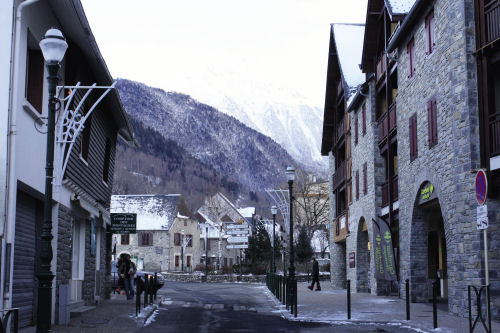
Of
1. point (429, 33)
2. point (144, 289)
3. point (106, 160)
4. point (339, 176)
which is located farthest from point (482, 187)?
point (339, 176)

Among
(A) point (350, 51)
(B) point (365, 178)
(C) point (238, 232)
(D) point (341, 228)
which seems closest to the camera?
(B) point (365, 178)

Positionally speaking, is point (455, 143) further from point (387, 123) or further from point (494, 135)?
point (387, 123)

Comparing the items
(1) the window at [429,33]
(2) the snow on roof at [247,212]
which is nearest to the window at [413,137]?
(1) the window at [429,33]

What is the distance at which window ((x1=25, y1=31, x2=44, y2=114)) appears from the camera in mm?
13359

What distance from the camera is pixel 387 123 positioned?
2644 centimetres

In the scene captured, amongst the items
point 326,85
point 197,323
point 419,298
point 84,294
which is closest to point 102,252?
point 84,294

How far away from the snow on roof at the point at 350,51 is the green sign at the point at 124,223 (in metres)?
14.1

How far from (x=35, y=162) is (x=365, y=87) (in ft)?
61.4

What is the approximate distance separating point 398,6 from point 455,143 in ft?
28.6

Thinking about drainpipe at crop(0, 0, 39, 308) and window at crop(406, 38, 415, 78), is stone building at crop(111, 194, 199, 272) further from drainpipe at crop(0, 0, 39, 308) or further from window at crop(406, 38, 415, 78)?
drainpipe at crop(0, 0, 39, 308)

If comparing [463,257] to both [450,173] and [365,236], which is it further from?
[365,236]

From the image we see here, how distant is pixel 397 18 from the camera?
77.8ft

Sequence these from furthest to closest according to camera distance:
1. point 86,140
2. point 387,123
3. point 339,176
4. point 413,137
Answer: point 339,176 → point 387,123 → point 413,137 → point 86,140

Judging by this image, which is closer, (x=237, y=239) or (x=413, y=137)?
(x=413, y=137)
